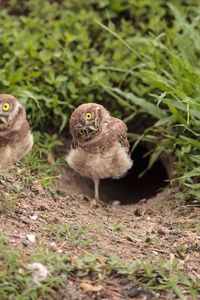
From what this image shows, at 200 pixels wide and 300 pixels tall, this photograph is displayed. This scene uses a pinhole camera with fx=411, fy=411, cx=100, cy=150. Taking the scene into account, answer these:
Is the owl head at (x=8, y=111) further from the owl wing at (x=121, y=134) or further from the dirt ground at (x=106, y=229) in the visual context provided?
the owl wing at (x=121, y=134)

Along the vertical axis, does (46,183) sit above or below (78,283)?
below

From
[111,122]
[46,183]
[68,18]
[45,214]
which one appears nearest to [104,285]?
[45,214]

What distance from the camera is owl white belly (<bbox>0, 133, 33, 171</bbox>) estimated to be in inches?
171

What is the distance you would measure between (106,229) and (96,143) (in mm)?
1157

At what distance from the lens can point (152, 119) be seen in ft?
22.4

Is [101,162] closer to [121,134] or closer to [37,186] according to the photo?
[121,134]

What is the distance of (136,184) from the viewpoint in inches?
319

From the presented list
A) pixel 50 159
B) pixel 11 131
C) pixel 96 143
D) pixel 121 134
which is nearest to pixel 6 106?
pixel 11 131

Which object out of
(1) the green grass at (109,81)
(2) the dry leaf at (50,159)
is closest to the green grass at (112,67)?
(1) the green grass at (109,81)

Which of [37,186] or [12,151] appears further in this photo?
[37,186]

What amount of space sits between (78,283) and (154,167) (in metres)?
4.89

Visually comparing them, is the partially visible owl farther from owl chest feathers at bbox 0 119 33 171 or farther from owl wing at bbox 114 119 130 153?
owl wing at bbox 114 119 130 153

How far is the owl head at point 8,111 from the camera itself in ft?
13.9

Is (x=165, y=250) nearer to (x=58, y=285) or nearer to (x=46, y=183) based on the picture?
(x=58, y=285)
